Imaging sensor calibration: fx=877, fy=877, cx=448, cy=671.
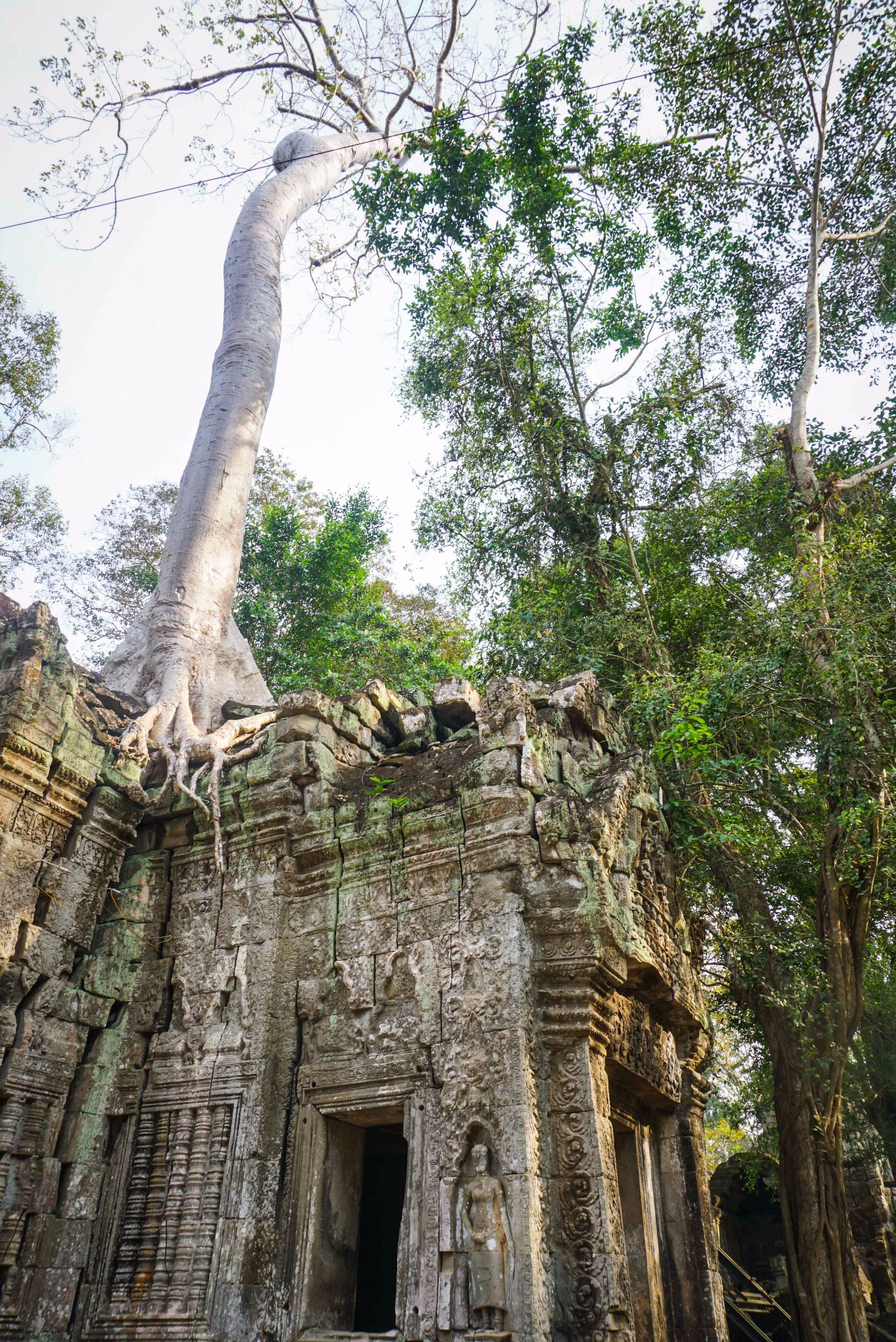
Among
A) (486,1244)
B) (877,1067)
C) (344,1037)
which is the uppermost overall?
(877,1067)

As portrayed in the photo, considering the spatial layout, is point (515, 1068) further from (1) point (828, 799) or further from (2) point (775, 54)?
(2) point (775, 54)

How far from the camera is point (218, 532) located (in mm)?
9648

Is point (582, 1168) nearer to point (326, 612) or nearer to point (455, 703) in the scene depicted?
point (455, 703)

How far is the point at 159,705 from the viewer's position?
24.9 ft

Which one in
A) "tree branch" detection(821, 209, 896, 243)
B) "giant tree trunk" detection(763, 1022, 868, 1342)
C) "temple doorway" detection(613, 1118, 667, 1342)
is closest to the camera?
"temple doorway" detection(613, 1118, 667, 1342)

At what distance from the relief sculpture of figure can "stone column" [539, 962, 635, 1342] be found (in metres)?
0.27

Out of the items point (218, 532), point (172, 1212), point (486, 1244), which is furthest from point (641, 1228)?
point (218, 532)

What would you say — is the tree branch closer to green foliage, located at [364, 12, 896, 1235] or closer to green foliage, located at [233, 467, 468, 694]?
green foliage, located at [364, 12, 896, 1235]

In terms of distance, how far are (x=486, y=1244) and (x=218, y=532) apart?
7.49m

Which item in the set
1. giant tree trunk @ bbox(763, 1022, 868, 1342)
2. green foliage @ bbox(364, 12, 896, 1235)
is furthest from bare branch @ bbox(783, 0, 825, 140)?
giant tree trunk @ bbox(763, 1022, 868, 1342)

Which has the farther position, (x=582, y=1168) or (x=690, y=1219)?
(x=690, y=1219)

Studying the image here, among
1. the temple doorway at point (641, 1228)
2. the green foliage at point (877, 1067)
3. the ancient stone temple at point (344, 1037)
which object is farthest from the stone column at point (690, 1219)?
the green foliage at point (877, 1067)

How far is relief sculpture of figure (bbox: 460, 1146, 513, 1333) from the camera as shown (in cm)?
391

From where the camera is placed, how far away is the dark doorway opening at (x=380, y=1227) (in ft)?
20.3
